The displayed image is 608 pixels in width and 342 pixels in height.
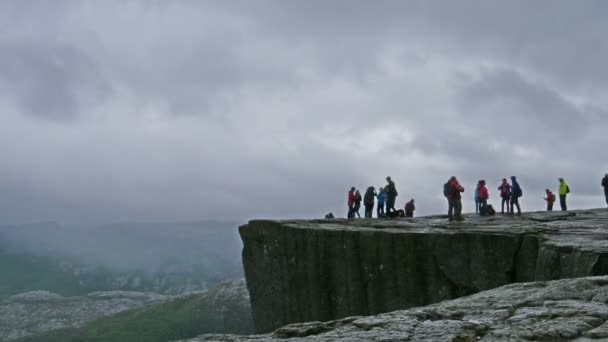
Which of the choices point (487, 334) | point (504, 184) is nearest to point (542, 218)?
point (504, 184)

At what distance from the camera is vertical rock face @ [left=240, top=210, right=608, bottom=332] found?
92.3 ft

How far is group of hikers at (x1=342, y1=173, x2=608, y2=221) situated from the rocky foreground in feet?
76.6

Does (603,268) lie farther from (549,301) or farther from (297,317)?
(297,317)

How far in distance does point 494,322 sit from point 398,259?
20.5m

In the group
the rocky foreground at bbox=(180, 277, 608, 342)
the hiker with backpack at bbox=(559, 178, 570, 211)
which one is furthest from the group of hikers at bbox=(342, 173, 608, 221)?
the rocky foreground at bbox=(180, 277, 608, 342)

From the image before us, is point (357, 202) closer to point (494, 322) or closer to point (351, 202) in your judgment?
point (351, 202)

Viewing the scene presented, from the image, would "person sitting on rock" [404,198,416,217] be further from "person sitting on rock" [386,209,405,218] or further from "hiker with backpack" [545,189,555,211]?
"hiker with backpack" [545,189,555,211]

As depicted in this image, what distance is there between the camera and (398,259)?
113 feet

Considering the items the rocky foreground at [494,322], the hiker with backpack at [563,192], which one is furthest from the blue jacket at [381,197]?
the rocky foreground at [494,322]

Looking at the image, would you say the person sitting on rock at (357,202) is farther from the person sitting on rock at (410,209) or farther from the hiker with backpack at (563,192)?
the hiker with backpack at (563,192)

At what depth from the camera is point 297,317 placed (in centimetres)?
4112

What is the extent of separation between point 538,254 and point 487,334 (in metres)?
15.0

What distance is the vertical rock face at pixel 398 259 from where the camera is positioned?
1108 inches

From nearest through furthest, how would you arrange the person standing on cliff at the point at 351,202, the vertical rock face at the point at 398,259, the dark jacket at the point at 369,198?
1. the vertical rock face at the point at 398,259
2. the dark jacket at the point at 369,198
3. the person standing on cliff at the point at 351,202
